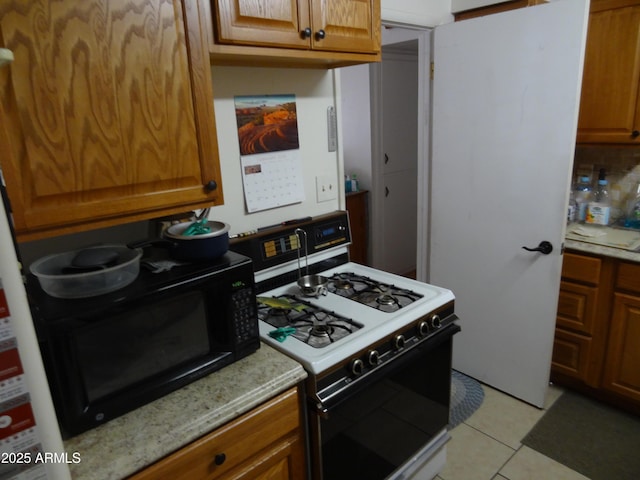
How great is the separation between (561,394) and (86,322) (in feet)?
7.95

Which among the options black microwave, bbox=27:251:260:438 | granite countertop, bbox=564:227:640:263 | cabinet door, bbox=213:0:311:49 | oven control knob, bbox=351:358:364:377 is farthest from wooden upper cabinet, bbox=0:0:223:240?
granite countertop, bbox=564:227:640:263

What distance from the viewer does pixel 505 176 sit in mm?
2180

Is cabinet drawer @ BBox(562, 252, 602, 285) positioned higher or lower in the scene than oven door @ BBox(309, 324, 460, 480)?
higher

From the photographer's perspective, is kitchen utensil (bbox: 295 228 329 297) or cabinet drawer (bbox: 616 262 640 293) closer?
kitchen utensil (bbox: 295 228 329 297)

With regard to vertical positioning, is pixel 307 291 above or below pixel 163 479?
above

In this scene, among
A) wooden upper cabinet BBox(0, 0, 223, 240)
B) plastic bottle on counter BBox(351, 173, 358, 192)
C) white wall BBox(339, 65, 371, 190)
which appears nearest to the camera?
wooden upper cabinet BBox(0, 0, 223, 240)

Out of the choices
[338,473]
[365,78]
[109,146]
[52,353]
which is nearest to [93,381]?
[52,353]

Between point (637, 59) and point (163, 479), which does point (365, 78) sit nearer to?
point (637, 59)

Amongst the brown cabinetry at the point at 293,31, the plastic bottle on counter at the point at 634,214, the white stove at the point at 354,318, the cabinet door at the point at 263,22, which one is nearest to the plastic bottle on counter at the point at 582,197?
the plastic bottle on counter at the point at 634,214

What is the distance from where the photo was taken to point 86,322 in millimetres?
955

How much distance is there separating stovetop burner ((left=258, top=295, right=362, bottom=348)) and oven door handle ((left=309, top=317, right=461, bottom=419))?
0.14m

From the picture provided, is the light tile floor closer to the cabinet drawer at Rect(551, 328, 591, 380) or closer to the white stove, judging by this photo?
the cabinet drawer at Rect(551, 328, 591, 380)

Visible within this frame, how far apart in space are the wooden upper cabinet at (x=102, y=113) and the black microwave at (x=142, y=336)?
19 cm

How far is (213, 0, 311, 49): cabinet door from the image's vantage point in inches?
47.1
